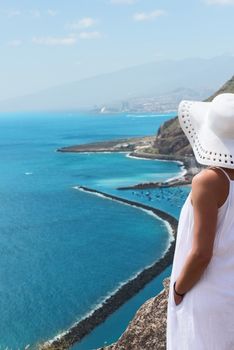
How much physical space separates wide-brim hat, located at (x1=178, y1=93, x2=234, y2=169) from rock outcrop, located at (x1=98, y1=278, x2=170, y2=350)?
2335 mm

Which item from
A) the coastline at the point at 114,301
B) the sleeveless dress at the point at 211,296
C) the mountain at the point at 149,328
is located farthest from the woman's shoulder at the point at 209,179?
the coastline at the point at 114,301

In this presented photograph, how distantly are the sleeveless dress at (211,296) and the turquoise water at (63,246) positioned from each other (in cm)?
2188

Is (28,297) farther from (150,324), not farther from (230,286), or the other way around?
(230,286)

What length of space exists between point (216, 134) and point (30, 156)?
9638 centimetres

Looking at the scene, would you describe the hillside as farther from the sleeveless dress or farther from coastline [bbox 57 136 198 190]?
the sleeveless dress

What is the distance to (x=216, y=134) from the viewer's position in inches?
82.4

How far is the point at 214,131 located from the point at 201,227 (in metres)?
0.40

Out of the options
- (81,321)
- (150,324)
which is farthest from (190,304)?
(81,321)

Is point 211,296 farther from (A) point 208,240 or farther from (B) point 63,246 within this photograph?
(B) point 63,246

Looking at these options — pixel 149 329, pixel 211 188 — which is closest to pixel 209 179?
pixel 211 188

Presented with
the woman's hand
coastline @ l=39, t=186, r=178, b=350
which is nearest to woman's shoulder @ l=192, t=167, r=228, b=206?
the woman's hand

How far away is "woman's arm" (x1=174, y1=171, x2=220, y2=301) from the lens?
6.48ft

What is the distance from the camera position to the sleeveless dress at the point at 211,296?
2.08 metres

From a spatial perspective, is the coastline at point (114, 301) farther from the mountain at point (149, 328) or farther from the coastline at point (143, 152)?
the coastline at point (143, 152)
